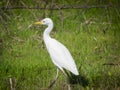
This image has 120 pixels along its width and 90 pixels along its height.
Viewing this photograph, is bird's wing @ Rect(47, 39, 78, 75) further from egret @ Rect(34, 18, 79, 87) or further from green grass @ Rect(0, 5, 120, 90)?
green grass @ Rect(0, 5, 120, 90)

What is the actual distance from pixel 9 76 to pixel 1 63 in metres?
0.46

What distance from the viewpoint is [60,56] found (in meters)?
6.74

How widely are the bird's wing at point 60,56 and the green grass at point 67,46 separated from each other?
17cm

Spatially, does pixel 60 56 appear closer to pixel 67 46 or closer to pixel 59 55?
pixel 59 55

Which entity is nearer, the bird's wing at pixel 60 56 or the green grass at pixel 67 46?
the bird's wing at pixel 60 56

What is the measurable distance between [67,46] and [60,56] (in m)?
0.92

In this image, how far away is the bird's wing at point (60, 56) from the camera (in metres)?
6.54

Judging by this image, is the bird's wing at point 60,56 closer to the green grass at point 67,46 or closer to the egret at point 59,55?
the egret at point 59,55

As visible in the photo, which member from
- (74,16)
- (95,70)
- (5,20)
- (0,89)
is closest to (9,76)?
(0,89)

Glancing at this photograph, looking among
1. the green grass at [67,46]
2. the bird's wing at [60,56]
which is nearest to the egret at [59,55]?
the bird's wing at [60,56]

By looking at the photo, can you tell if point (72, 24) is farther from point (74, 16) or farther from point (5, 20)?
point (5, 20)

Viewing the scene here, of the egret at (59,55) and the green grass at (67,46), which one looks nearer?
the egret at (59,55)

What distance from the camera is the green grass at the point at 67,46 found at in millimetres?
6676

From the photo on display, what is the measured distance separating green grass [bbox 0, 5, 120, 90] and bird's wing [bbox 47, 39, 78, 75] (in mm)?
166
